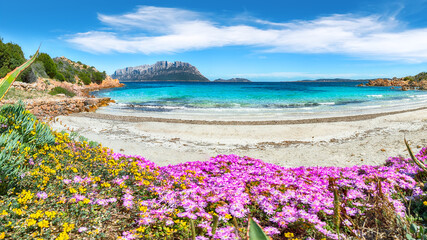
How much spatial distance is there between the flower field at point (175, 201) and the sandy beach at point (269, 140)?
4.57 metres

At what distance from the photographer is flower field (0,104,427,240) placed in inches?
129

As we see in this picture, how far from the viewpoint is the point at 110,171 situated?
5156 millimetres

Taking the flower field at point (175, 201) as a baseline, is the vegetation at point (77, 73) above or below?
above

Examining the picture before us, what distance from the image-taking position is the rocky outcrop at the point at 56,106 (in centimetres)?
1827

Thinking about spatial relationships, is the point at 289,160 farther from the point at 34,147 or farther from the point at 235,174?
the point at 34,147

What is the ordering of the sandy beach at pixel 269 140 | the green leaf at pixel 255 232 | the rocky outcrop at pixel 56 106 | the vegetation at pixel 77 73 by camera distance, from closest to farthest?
the green leaf at pixel 255 232
the sandy beach at pixel 269 140
the rocky outcrop at pixel 56 106
the vegetation at pixel 77 73

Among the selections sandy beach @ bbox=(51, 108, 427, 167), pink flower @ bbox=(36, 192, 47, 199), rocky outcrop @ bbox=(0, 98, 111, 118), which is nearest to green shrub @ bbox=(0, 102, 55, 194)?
pink flower @ bbox=(36, 192, 47, 199)

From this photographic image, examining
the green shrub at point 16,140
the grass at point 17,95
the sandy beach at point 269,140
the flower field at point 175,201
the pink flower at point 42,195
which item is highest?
the grass at point 17,95

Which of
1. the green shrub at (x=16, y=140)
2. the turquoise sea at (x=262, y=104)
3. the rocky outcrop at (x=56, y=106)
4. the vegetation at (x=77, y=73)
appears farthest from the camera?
the vegetation at (x=77, y=73)

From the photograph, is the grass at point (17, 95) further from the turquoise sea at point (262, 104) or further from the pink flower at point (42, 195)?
the pink flower at point (42, 195)

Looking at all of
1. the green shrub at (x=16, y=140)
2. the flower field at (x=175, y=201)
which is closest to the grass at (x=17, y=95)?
the green shrub at (x=16, y=140)

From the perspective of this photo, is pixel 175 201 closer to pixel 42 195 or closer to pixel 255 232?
pixel 42 195

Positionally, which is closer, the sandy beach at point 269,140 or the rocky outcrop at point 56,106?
the sandy beach at point 269,140

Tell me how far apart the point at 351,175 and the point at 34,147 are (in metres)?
7.52
